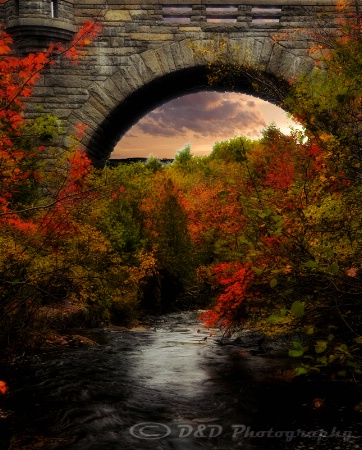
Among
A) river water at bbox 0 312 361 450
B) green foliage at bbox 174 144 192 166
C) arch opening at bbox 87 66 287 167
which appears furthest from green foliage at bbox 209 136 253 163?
river water at bbox 0 312 361 450

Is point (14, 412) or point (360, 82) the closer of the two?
point (360, 82)

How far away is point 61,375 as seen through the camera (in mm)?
9391

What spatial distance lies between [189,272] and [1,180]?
21.0 meters

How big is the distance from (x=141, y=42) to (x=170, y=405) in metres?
12.1

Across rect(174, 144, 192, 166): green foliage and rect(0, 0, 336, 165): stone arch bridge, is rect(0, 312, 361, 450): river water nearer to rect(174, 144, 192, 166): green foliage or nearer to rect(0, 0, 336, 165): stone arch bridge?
rect(0, 0, 336, 165): stone arch bridge

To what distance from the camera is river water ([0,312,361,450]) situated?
242 inches

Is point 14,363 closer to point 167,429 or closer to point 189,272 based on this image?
point 167,429

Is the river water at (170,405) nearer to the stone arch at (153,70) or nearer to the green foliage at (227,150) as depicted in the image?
the stone arch at (153,70)

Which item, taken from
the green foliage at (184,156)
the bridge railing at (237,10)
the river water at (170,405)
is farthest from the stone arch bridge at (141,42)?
the green foliage at (184,156)

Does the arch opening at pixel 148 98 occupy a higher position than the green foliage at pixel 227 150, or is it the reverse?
the green foliage at pixel 227 150

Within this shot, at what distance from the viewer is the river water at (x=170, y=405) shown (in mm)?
6156

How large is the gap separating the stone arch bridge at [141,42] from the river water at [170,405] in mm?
8285

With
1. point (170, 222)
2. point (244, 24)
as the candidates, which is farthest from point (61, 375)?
point (170, 222)

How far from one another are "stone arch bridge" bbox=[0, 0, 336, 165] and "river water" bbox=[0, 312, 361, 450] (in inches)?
326
